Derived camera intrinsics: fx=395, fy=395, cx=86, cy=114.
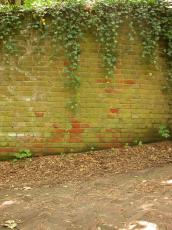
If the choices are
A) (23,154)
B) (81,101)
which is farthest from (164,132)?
(23,154)

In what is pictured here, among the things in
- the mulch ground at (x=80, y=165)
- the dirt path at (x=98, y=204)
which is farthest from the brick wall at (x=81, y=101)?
the dirt path at (x=98, y=204)

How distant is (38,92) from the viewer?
650cm

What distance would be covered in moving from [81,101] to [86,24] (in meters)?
1.26

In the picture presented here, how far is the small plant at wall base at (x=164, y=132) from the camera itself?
6.65 meters

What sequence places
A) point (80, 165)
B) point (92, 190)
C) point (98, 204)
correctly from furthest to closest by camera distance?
point (80, 165)
point (92, 190)
point (98, 204)

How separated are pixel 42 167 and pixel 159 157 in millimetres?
1827

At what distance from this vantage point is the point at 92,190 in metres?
5.19

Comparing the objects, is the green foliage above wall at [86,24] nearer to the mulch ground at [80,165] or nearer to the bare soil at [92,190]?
the mulch ground at [80,165]

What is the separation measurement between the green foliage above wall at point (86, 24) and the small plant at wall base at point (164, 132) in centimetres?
111

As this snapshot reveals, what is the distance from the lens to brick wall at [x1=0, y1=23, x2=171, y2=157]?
6484 mm

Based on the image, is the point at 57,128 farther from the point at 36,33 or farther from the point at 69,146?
the point at 36,33

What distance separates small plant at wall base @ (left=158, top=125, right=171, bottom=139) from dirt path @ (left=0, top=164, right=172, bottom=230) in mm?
931

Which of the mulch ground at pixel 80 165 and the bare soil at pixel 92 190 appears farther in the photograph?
the mulch ground at pixel 80 165

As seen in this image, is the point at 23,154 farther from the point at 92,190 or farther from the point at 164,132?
the point at 164,132
